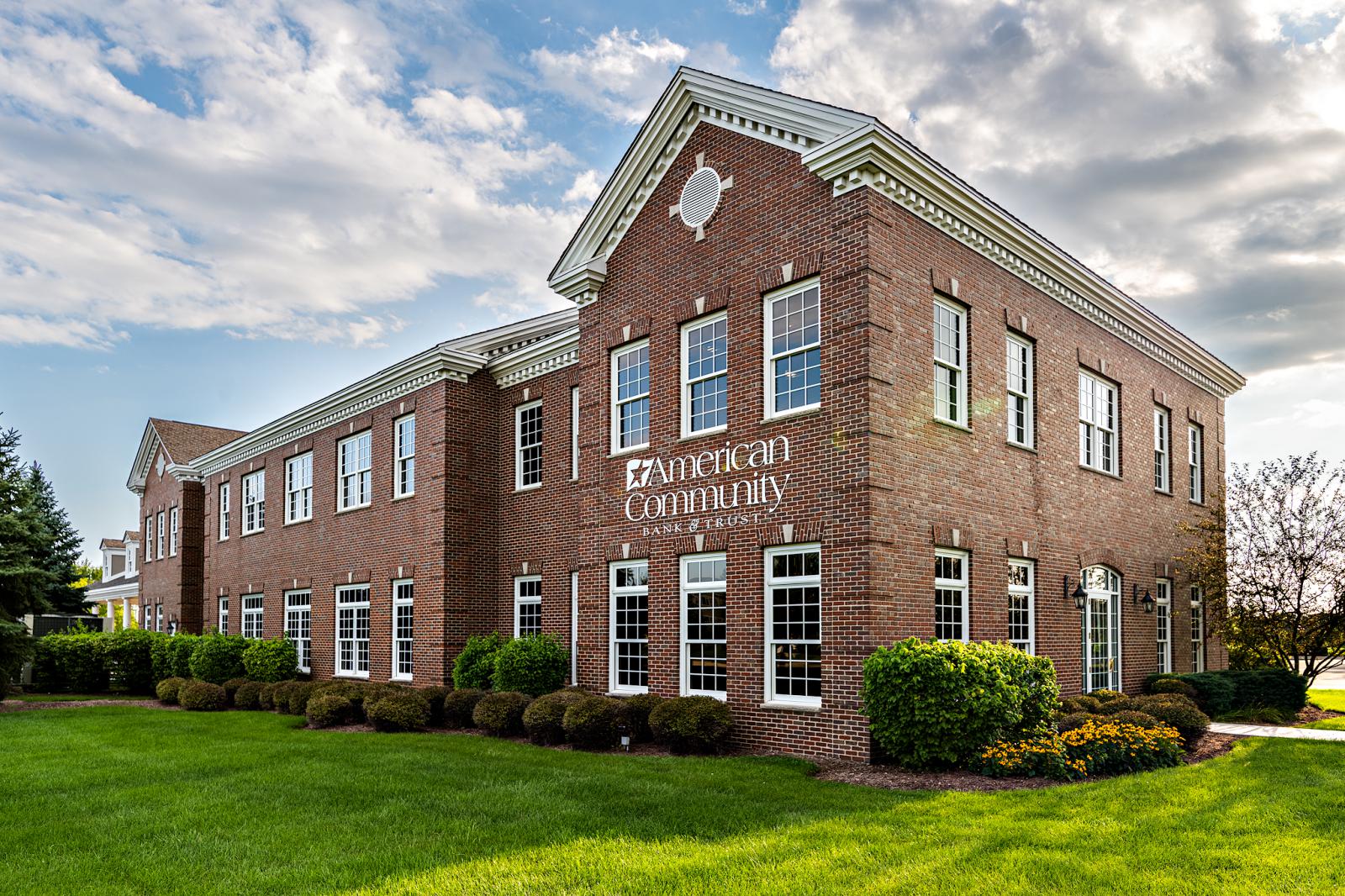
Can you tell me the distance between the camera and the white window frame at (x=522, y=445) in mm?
21969

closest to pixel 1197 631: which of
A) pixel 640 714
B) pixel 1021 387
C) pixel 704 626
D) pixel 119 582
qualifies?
pixel 1021 387

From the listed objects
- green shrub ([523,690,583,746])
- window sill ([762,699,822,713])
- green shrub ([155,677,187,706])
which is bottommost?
green shrub ([155,677,187,706])

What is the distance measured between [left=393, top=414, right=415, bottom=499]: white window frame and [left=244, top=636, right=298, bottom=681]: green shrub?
19.9 feet

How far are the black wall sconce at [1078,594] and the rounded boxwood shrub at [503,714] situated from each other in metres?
9.60

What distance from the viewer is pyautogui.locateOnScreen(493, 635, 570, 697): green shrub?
1914 centimetres

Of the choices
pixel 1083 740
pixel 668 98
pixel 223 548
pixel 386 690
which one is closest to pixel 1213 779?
pixel 1083 740

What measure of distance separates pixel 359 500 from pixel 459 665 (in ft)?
23.1

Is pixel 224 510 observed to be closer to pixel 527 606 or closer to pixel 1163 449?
pixel 527 606

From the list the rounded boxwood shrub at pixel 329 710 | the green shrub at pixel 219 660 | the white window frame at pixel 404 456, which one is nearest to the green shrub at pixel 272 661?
the green shrub at pixel 219 660

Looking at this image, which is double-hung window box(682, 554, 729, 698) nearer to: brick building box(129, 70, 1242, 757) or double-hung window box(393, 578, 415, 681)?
brick building box(129, 70, 1242, 757)

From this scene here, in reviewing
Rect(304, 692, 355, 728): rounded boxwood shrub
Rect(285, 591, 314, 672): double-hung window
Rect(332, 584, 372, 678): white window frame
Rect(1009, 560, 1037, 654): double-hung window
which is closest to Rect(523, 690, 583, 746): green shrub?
Rect(304, 692, 355, 728): rounded boxwood shrub

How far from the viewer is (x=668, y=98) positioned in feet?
55.5

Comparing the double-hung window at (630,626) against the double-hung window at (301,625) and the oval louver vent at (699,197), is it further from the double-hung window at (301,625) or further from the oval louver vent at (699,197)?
the double-hung window at (301,625)

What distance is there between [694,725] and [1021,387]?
8.22 metres
